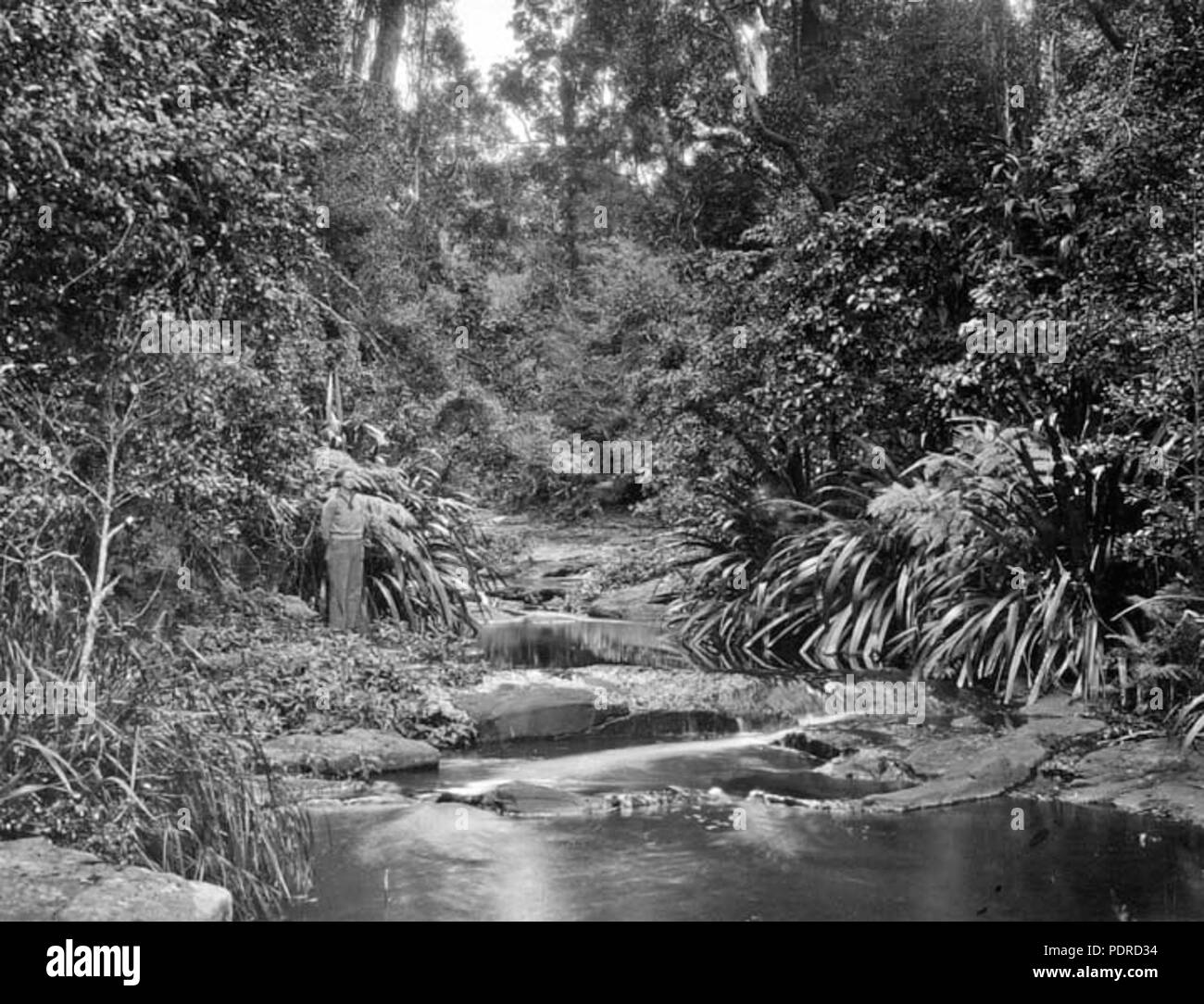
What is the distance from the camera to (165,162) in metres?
5.55

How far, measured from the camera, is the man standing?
434 inches

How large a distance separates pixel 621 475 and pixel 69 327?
20903mm

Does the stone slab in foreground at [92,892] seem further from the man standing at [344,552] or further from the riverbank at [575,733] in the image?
the man standing at [344,552]

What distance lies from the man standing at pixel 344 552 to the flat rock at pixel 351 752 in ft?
11.2

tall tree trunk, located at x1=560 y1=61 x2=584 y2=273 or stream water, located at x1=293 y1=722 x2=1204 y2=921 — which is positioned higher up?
tall tree trunk, located at x1=560 y1=61 x2=584 y2=273

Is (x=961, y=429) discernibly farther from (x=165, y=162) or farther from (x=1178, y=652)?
(x=165, y=162)

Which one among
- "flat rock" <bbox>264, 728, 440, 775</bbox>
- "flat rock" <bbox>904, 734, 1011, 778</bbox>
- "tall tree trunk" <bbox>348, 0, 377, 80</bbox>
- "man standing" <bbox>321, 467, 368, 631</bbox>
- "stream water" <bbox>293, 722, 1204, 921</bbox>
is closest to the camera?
"stream water" <bbox>293, 722, 1204, 921</bbox>

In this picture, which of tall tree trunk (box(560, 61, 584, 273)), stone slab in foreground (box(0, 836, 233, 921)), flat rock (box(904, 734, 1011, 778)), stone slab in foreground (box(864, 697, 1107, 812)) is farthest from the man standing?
tall tree trunk (box(560, 61, 584, 273))

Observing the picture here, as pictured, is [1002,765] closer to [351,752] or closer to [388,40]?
[351,752]

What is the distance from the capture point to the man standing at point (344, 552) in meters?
11.0

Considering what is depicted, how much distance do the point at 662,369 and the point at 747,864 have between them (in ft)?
45.9

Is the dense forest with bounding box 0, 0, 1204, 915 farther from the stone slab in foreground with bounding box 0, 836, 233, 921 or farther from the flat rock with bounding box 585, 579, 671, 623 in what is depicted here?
the flat rock with bounding box 585, 579, 671, 623

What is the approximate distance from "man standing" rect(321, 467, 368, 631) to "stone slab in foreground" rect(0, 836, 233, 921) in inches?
278
